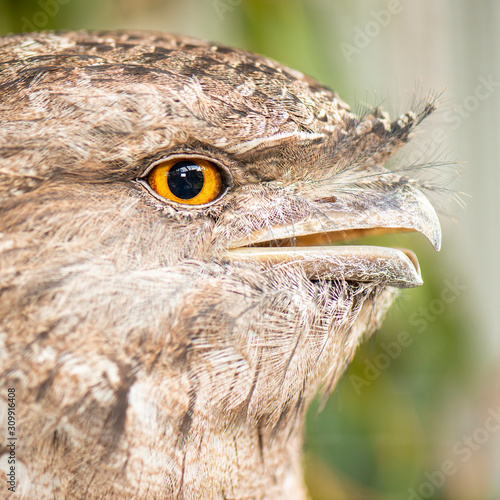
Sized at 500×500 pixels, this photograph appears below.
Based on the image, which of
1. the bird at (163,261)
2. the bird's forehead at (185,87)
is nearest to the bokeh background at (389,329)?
the bird at (163,261)

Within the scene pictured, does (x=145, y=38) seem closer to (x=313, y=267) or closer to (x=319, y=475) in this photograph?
(x=313, y=267)

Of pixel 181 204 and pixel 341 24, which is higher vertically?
pixel 341 24

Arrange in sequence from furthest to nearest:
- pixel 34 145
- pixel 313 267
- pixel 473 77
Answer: pixel 473 77 → pixel 313 267 → pixel 34 145

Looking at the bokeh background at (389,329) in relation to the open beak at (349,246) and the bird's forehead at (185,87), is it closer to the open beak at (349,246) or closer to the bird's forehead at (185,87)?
the open beak at (349,246)

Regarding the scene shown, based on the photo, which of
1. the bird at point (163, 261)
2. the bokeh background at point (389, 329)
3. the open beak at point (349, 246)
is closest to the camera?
the bird at point (163, 261)

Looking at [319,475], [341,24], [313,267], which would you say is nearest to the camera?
[313,267]

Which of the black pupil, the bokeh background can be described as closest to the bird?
the black pupil

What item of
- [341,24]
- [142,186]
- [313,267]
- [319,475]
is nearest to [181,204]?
[142,186]

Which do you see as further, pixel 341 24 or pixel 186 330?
pixel 341 24
